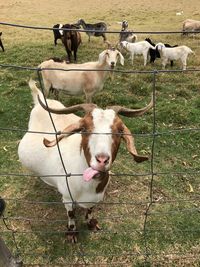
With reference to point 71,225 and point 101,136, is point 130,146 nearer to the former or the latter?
point 101,136

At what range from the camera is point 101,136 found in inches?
139

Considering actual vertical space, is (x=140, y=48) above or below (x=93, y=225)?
below

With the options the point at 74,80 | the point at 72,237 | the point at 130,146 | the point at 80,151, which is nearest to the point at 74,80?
the point at 74,80

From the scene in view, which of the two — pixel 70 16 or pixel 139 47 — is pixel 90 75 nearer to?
pixel 139 47

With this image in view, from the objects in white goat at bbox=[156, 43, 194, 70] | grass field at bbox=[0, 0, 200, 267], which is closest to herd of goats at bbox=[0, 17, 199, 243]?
grass field at bbox=[0, 0, 200, 267]

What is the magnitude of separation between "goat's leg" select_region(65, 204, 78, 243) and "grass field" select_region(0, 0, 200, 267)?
0.08m

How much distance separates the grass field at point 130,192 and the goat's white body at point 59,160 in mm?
318

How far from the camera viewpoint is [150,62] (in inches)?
465

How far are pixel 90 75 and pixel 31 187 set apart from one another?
3.23 meters

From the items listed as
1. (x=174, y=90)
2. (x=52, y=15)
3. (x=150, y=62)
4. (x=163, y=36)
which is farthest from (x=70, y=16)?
(x=174, y=90)

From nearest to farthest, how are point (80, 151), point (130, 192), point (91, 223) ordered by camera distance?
point (80, 151) < point (91, 223) < point (130, 192)

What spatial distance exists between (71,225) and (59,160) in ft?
2.45

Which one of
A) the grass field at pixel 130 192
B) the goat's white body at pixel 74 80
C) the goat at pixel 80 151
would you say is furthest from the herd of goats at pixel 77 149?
the goat's white body at pixel 74 80

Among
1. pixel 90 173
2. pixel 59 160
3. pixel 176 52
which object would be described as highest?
pixel 90 173
